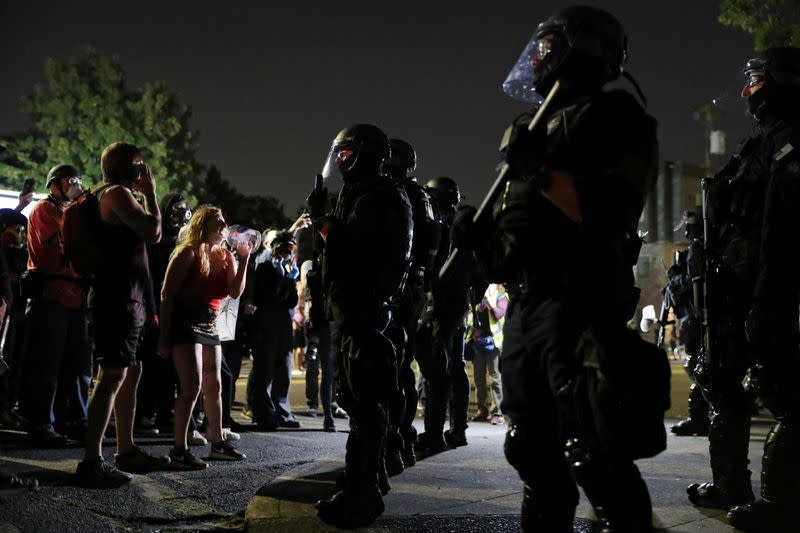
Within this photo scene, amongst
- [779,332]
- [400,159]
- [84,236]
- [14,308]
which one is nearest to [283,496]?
[84,236]

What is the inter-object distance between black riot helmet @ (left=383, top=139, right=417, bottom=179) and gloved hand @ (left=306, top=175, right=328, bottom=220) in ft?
7.37

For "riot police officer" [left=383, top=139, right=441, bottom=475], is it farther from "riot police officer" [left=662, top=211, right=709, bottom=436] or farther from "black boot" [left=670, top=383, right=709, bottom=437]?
"black boot" [left=670, top=383, right=709, bottom=437]

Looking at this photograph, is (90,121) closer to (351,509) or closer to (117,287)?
(117,287)

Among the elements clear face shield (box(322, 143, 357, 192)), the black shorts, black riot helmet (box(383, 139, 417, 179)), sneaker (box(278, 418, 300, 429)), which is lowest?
sneaker (box(278, 418, 300, 429))

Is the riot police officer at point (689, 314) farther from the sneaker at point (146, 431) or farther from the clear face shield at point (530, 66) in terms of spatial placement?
the sneaker at point (146, 431)

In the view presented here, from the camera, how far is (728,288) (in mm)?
→ 4809

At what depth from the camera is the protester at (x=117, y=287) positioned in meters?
5.82

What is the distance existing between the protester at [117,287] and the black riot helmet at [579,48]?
3350 millimetres

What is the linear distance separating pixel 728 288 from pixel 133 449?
4.24 metres

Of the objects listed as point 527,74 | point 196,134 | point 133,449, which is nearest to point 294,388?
point 133,449

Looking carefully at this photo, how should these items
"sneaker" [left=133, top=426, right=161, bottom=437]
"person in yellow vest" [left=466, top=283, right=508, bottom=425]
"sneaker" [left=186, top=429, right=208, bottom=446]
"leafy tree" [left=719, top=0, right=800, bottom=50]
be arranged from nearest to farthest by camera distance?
"sneaker" [left=186, top=429, right=208, bottom=446] → "sneaker" [left=133, top=426, right=161, bottom=437] → "person in yellow vest" [left=466, top=283, right=508, bottom=425] → "leafy tree" [left=719, top=0, right=800, bottom=50]

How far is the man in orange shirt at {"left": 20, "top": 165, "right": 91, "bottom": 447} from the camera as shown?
744cm

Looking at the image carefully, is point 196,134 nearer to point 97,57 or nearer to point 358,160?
point 97,57

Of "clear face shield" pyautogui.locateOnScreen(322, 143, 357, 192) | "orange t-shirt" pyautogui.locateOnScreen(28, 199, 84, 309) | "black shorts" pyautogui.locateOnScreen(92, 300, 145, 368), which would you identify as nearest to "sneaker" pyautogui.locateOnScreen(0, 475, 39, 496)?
"black shorts" pyautogui.locateOnScreen(92, 300, 145, 368)
